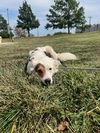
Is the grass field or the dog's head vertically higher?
the dog's head

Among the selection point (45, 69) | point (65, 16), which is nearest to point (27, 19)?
point (65, 16)

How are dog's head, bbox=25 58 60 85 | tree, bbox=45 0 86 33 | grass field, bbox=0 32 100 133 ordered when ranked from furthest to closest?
tree, bbox=45 0 86 33, dog's head, bbox=25 58 60 85, grass field, bbox=0 32 100 133

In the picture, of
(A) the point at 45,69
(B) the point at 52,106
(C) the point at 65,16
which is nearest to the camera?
(B) the point at 52,106

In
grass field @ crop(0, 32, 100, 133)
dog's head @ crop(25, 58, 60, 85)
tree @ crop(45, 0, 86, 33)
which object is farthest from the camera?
tree @ crop(45, 0, 86, 33)

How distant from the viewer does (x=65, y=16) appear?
50406 millimetres

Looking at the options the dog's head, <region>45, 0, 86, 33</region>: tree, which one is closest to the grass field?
the dog's head

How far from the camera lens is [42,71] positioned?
130 inches

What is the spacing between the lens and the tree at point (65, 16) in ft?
163

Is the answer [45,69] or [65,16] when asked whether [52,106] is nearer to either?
[45,69]

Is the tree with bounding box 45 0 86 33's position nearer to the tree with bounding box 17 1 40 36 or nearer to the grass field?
the tree with bounding box 17 1 40 36

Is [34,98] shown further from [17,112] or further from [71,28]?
[71,28]

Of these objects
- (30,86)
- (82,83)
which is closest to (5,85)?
(30,86)

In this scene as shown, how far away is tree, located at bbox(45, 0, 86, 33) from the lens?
163ft

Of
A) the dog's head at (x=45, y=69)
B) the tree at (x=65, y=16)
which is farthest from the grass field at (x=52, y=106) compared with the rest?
the tree at (x=65, y=16)
